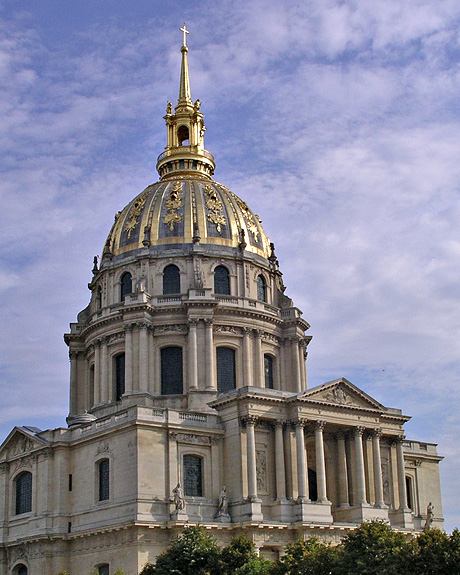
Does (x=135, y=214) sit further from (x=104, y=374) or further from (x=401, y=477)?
(x=401, y=477)

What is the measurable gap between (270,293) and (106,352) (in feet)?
46.4

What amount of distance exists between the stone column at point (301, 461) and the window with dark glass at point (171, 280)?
17.6 meters

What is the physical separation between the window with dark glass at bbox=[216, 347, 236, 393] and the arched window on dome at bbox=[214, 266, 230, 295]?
4.96 metres

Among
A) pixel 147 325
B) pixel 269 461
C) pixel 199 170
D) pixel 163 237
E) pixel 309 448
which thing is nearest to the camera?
pixel 269 461

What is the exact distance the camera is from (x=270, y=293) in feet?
246

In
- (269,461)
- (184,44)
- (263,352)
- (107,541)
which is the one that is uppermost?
(184,44)

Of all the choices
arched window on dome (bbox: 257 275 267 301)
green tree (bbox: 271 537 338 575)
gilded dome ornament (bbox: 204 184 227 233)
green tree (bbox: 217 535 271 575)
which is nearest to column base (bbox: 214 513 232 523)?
green tree (bbox: 217 535 271 575)

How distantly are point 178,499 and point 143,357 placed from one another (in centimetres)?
1576

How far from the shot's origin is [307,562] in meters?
42.8

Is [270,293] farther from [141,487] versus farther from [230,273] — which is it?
[141,487]

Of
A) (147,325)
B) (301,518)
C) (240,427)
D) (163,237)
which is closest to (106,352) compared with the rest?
(147,325)

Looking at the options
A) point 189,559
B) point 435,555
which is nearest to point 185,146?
point 189,559

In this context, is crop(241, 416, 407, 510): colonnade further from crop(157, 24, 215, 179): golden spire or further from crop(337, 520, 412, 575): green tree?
crop(157, 24, 215, 179): golden spire

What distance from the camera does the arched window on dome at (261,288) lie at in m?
74.1
